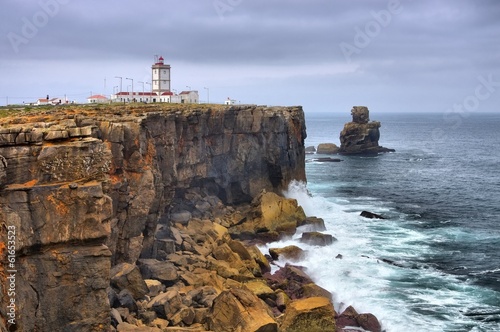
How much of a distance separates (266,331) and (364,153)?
12426 centimetres

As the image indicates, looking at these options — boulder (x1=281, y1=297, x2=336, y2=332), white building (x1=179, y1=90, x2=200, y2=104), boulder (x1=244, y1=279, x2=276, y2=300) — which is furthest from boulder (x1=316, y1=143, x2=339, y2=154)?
boulder (x1=281, y1=297, x2=336, y2=332)

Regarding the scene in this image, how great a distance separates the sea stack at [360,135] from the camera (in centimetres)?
15175

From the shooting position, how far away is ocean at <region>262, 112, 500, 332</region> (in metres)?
41.8

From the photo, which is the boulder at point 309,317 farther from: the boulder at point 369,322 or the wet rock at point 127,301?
the wet rock at point 127,301

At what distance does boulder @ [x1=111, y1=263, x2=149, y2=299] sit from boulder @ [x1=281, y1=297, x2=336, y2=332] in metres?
8.93

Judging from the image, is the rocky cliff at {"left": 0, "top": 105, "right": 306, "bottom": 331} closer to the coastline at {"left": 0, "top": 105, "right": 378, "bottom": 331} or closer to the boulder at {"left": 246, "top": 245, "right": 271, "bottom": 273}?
the coastline at {"left": 0, "top": 105, "right": 378, "bottom": 331}

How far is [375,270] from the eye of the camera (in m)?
50.0

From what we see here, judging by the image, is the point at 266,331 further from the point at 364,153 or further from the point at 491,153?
the point at 491,153

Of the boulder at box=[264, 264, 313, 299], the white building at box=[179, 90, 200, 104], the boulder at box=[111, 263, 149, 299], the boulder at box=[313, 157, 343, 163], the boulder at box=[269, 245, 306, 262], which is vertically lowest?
the boulder at box=[264, 264, 313, 299]

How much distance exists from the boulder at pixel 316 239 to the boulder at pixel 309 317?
851 inches

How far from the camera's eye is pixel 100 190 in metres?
24.5

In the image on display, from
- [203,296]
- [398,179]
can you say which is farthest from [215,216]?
[398,179]

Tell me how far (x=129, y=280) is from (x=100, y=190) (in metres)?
11.2

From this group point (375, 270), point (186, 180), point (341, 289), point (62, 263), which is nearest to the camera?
point (62, 263)
